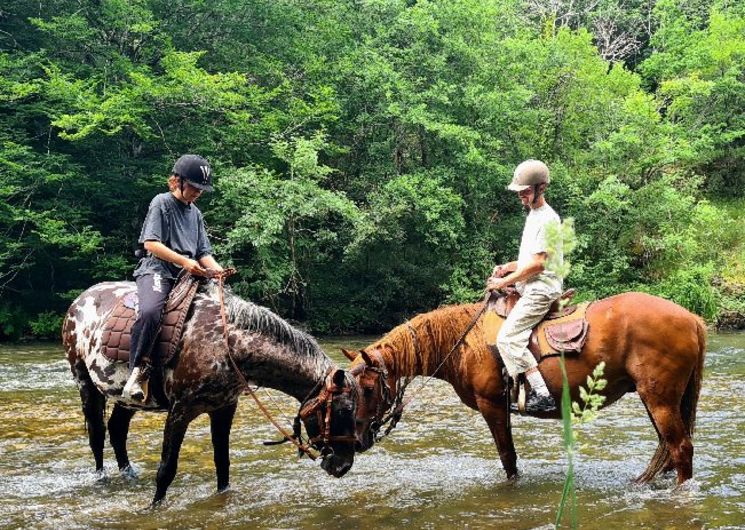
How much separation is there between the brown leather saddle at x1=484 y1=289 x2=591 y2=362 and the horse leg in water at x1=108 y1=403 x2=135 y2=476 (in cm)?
356

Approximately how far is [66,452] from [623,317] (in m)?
5.92

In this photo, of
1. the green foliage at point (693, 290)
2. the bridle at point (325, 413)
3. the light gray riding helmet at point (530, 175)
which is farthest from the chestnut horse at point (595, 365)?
the green foliage at point (693, 290)

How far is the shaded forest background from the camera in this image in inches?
842

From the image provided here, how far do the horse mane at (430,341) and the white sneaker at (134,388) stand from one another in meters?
1.95

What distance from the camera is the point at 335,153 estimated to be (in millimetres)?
25156

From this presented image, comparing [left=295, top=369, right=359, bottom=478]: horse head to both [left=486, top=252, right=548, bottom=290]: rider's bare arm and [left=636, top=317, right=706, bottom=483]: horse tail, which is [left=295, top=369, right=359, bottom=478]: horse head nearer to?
[left=486, top=252, right=548, bottom=290]: rider's bare arm

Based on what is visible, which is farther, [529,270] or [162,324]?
[529,270]

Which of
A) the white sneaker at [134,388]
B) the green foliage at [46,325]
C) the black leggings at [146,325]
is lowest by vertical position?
the green foliage at [46,325]

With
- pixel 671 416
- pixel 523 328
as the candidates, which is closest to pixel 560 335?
pixel 523 328

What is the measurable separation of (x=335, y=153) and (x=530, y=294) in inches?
777

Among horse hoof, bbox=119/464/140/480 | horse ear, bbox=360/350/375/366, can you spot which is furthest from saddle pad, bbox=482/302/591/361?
horse hoof, bbox=119/464/140/480

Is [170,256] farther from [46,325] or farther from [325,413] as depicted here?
[46,325]

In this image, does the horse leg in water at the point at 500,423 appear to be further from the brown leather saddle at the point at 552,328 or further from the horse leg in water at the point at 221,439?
the horse leg in water at the point at 221,439

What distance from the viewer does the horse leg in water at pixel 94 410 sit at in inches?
259
